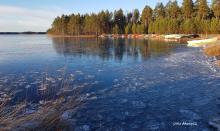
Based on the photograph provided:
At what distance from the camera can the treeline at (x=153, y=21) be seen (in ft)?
299

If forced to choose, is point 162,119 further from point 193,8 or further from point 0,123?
point 193,8

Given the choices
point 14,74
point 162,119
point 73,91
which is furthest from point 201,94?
point 14,74

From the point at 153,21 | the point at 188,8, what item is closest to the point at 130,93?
the point at 188,8

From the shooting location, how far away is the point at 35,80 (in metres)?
18.6

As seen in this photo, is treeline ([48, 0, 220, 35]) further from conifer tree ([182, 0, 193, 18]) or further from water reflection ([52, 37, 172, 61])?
water reflection ([52, 37, 172, 61])

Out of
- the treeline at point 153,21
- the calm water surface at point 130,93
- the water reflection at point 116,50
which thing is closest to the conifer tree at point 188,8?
the treeline at point 153,21

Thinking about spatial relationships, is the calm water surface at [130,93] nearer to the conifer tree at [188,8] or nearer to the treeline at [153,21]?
the treeline at [153,21]

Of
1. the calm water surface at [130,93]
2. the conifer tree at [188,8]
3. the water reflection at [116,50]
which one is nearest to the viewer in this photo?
the calm water surface at [130,93]

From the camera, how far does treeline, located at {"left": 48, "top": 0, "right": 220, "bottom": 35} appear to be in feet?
299

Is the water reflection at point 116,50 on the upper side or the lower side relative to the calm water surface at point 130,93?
upper

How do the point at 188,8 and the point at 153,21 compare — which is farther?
the point at 153,21

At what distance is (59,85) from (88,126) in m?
6.92

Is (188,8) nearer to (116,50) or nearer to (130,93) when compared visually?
(116,50)

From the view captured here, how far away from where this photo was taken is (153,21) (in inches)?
5133
